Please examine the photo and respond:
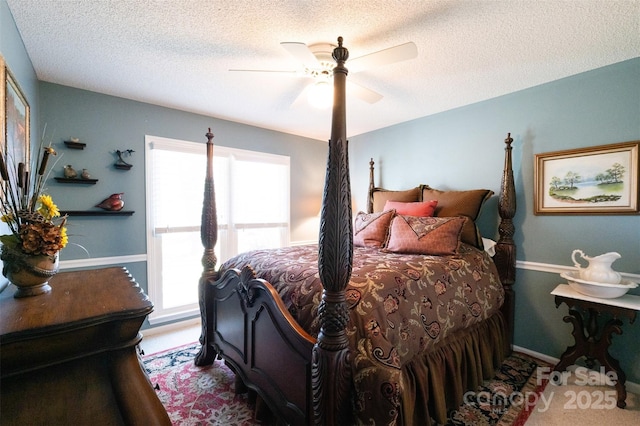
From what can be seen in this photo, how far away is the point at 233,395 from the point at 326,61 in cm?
246

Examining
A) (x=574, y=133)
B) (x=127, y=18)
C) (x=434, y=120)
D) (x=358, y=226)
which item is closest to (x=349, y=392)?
(x=358, y=226)

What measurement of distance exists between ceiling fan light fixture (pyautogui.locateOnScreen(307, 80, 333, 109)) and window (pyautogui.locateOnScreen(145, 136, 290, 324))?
1.83 metres

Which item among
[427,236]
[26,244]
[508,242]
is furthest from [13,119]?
[508,242]

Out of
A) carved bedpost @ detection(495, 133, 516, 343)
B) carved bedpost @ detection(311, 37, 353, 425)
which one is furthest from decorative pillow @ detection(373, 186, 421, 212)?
carved bedpost @ detection(311, 37, 353, 425)

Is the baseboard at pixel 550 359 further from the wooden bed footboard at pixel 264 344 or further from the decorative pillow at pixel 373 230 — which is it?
the wooden bed footboard at pixel 264 344

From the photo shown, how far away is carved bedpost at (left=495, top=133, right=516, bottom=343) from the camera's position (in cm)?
247

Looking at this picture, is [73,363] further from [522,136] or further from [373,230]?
[522,136]

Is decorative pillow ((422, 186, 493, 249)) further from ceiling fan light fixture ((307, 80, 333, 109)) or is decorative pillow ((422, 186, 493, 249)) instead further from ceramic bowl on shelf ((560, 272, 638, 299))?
ceiling fan light fixture ((307, 80, 333, 109))

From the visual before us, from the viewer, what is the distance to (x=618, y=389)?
71.7 inches

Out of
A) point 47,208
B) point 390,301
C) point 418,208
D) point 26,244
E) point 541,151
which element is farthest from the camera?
point 418,208

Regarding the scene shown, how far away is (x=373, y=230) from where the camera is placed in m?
2.63

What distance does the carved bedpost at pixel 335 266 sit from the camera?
110 centimetres

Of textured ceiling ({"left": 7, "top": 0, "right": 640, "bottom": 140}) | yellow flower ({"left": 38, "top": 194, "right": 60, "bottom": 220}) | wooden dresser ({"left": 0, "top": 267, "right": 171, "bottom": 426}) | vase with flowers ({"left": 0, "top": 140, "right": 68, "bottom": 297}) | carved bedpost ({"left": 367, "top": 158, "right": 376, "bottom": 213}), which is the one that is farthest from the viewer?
carved bedpost ({"left": 367, "top": 158, "right": 376, "bottom": 213})

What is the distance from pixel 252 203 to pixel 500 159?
293cm
